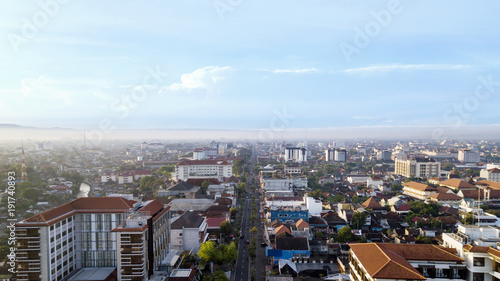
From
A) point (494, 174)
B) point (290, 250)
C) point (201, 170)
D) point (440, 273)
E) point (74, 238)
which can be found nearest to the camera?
point (440, 273)

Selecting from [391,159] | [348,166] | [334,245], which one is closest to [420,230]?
[334,245]

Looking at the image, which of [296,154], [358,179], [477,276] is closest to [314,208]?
[477,276]

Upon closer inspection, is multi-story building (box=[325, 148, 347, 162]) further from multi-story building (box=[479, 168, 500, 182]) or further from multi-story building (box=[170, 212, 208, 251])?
multi-story building (box=[170, 212, 208, 251])

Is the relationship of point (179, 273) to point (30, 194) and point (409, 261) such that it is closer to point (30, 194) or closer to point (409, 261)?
point (409, 261)

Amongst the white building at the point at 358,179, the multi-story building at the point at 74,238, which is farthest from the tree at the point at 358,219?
the white building at the point at 358,179

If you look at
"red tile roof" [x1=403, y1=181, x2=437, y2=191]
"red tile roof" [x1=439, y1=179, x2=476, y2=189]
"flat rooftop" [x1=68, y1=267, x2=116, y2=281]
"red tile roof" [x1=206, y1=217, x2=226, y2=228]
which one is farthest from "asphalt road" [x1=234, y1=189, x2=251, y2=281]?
"red tile roof" [x1=439, y1=179, x2=476, y2=189]

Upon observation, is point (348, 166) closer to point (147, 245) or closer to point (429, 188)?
point (429, 188)
